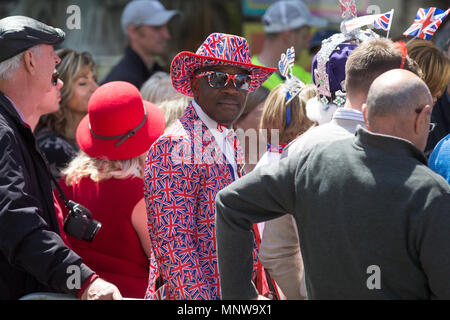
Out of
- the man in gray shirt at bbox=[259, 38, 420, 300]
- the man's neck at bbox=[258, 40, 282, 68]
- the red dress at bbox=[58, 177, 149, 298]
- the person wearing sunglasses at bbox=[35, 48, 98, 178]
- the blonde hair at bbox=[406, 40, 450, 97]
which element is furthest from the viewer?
the man's neck at bbox=[258, 40, 282, 68]

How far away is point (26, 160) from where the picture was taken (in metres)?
2.63

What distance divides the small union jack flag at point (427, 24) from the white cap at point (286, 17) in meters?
2.62

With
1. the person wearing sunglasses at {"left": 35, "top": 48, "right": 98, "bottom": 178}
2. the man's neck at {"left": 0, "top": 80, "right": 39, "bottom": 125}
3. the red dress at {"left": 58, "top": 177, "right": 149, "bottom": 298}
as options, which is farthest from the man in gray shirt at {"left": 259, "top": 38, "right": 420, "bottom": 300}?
the person wearing sunglasses at {"left": 35, "top": 48, "right": 98, "bottom": 178}

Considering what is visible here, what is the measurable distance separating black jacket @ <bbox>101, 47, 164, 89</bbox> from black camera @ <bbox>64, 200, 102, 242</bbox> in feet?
9.48

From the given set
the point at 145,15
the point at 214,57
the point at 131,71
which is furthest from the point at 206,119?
the point at 145,15

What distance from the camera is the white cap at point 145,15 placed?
5922 mm

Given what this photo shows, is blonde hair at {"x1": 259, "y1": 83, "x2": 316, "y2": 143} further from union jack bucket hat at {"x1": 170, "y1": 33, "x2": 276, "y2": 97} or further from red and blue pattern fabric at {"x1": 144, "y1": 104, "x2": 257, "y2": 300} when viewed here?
red and blue pattern fabric at {"x1": 144, "y1": 104, "x2": 257, "y2": 300}

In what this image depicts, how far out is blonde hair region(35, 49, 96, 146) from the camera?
14.4ft

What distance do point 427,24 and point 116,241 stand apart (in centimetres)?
175

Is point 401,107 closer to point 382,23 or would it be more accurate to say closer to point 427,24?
point 382,23

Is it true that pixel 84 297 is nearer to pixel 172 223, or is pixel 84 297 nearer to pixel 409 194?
pixel 172 223

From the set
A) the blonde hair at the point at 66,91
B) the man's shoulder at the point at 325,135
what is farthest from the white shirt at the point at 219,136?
the blonde hair at the point at 66,91

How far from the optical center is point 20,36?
280 cm
